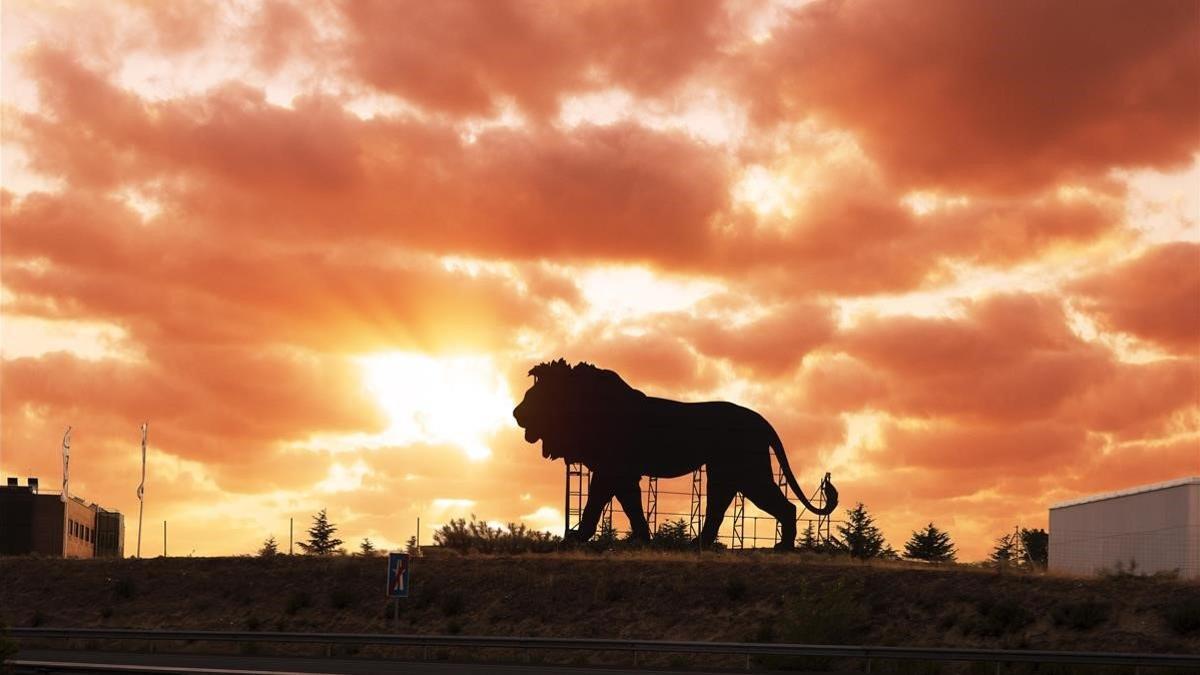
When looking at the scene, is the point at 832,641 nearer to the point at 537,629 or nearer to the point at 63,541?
the point at 537,629

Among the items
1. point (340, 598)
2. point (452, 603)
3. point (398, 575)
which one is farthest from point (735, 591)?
point (340, 598)

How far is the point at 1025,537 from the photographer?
100 metres

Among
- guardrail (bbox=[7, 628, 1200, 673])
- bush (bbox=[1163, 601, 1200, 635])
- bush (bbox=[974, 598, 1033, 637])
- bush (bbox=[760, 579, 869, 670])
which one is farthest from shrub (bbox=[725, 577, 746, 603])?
bush (bbox=[1163, 601, 1200, 635])

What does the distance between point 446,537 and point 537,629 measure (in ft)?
41.1

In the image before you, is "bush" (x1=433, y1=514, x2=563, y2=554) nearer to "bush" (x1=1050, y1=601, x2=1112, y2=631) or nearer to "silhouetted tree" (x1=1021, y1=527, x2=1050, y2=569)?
"bush" (x1=1050, y1=601, x2=1112, y2=631)

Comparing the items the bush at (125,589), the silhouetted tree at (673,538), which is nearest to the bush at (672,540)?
the silhouetted tree at (673,538)

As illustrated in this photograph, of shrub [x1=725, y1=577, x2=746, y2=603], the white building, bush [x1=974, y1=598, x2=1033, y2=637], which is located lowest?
bush [x1=974, y1=598, x2=1033, y2=637]

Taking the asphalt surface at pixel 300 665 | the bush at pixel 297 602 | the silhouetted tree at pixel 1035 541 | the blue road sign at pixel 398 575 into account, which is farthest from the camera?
the silhouetted tree at pixel 1035 541

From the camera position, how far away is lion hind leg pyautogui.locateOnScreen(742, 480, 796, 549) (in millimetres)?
50156

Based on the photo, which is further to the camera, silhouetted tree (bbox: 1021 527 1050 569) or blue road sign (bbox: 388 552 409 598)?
silhouetted tree (bbox: 1021 527 1050 569)

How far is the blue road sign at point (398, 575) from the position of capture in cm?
3666

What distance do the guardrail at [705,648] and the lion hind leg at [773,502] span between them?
1551 centimetres

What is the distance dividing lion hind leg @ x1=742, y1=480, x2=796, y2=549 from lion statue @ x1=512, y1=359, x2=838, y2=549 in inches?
1.3

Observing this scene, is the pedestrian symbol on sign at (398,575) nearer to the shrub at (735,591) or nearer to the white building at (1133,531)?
the shrub at (735,591)
